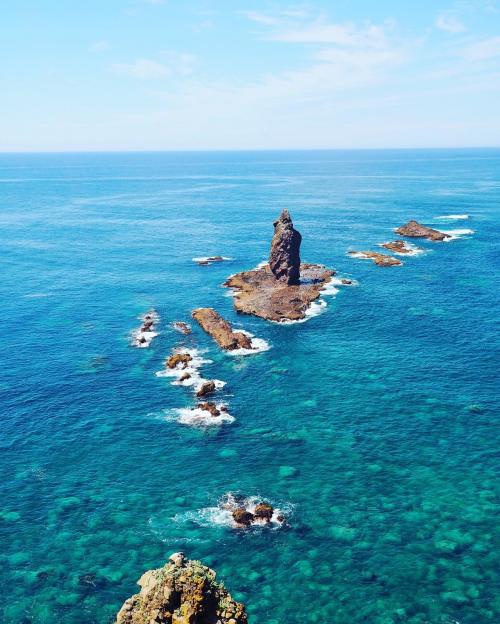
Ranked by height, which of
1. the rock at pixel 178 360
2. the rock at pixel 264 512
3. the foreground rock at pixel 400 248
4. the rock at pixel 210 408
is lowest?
the rock at pixel 264 512

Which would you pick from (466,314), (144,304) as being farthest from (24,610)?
(466,314)

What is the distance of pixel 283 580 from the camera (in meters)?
50.5

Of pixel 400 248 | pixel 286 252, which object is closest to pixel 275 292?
pixel 286 252

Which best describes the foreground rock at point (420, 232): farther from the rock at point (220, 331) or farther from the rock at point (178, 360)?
the rock at point (178, 360)

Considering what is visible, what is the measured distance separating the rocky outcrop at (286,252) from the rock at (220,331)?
24600 mm

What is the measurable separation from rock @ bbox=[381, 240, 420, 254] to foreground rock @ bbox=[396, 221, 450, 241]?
48.7 ft

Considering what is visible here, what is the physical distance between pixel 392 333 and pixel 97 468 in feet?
204

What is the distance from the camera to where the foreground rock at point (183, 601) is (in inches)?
1267

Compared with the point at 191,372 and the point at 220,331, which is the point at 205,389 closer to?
the point at 191,372

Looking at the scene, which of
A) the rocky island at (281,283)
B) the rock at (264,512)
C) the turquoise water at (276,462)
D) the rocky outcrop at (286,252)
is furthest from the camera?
the rocky outcrop at (286,252)

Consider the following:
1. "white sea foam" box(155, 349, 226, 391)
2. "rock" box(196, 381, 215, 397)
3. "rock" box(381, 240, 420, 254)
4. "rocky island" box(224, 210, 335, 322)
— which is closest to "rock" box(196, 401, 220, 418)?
"rock" box(196, 381, 215, 397)

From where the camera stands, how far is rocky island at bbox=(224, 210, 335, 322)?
118m

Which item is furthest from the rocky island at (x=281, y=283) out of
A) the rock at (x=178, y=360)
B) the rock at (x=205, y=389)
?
the rock at (x=205, y=389)

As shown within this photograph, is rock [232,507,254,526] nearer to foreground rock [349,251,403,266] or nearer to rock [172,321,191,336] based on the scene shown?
rock [172,321,191,336]
